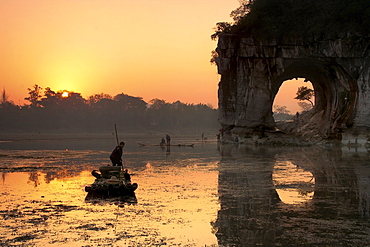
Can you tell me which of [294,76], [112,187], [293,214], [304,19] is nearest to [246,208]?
[293,214]

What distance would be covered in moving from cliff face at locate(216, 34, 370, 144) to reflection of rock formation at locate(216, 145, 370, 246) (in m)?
25.5

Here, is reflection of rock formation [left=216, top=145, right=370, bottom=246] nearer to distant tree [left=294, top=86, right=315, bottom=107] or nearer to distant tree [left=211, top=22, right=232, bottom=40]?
distant tree [left=211, top=22, right=232, bottom=40]

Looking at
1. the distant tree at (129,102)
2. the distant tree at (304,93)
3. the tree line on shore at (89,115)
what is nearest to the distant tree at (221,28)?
the distant tree at (304,93)

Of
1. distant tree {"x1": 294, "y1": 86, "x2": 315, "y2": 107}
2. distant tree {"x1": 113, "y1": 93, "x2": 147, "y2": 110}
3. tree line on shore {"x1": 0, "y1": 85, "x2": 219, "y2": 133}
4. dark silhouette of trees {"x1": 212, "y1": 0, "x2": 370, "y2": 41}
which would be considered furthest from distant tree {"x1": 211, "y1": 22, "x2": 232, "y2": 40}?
distant tree {"x1": 113, "y1": 93, "x2": 147, "y2": 110}

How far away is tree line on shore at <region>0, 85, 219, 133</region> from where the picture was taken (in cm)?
10800

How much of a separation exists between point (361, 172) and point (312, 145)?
23877mm

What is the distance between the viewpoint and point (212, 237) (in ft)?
27.3

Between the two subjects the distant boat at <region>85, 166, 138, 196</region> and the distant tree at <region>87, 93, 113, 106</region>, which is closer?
the distant boat at <region>85, 166, 138, 196</region>

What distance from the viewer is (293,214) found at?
1039cm

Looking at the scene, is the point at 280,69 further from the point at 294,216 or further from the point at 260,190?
the point at 294,216

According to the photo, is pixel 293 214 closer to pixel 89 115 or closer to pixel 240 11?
pixel 240 11

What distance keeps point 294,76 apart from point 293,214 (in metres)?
46.0

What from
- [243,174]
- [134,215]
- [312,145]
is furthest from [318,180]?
[312,145]

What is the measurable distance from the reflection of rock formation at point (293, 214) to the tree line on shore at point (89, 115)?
9737cm
